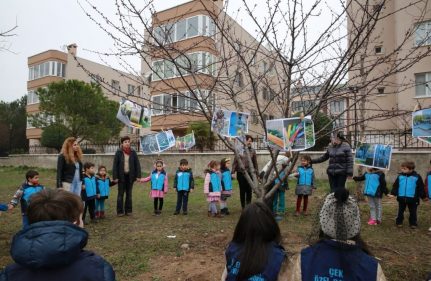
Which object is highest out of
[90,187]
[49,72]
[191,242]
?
[49,72]

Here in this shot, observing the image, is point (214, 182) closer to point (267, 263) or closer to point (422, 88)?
point (267, 263)

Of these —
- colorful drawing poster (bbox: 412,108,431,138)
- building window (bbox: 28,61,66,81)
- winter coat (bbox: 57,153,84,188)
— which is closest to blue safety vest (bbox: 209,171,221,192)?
winter coat (bbox: 57,153,84,188)

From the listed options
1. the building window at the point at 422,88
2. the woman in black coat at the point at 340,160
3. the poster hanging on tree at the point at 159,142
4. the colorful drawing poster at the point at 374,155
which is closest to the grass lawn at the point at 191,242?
the woman in black coat at the point at 340,160

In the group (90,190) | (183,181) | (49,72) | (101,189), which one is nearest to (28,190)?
(90,190)

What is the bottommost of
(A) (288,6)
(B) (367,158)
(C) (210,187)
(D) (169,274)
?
(D) (169,274)

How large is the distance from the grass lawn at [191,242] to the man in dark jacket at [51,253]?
1.87 meters

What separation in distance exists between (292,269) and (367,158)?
17.0 feet

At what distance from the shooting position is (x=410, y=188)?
7.14 metres

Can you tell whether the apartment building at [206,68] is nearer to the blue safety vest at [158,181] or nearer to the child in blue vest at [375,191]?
the child in blue vest at [375,191]

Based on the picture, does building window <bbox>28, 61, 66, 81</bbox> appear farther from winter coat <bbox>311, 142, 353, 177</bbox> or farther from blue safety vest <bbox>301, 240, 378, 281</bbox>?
blue safety vest <bbox>301, 240, 378, 281</bbox>

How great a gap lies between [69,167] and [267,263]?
5.73m

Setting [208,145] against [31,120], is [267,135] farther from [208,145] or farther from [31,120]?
[31,120]

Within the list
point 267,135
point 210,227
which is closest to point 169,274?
point 267,135

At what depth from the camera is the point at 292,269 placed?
2.23 metres
